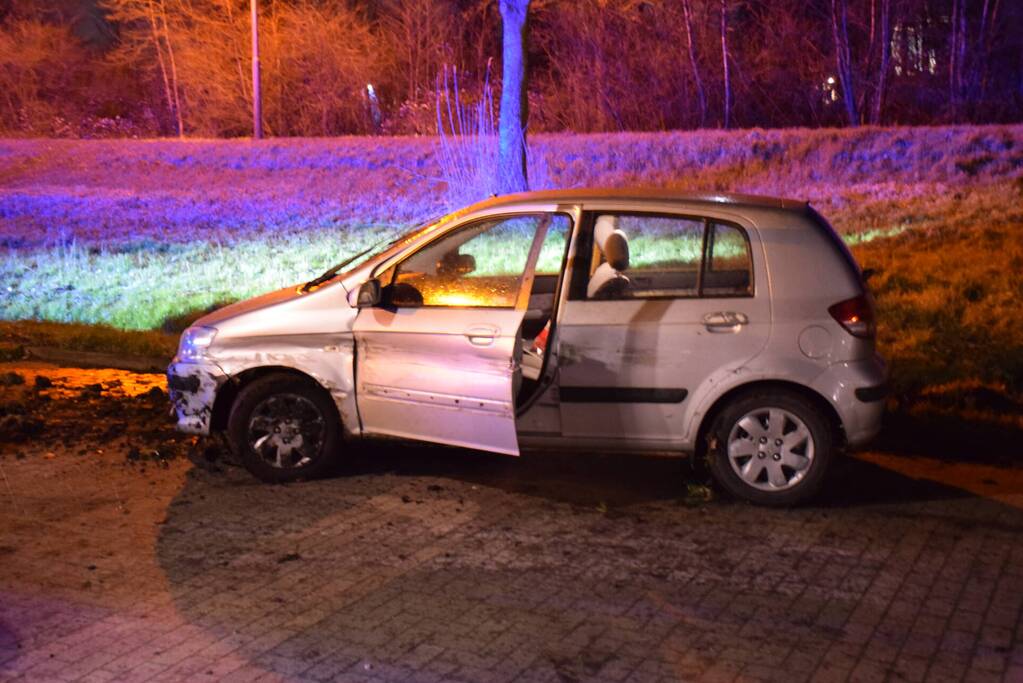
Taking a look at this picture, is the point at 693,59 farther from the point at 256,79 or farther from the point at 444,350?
the point at 444,350

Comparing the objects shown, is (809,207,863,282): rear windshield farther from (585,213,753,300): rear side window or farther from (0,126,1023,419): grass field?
(0,126,1023,419): grass field

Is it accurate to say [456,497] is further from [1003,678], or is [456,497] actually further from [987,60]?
[987,60]

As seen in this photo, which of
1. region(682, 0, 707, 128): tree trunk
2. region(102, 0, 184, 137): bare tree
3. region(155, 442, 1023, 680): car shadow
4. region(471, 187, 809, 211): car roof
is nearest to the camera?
region(155, 442, 1023, 680): car shadow

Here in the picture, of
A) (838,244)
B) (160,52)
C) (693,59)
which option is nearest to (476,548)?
(838,244)

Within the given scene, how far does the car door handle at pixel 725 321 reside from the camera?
6301 millimetres

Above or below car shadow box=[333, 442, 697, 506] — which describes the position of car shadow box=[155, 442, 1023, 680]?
below

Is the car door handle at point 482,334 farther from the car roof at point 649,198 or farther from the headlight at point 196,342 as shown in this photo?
the headlight at point 196,342

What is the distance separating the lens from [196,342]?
698 centimetres

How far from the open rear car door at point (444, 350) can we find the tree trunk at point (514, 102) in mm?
9970

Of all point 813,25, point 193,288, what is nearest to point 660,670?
point 193,288

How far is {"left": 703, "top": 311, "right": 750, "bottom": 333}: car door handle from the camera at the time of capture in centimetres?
630

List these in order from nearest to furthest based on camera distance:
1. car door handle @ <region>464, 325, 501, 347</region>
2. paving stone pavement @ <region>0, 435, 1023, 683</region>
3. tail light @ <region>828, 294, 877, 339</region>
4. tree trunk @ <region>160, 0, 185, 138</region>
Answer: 1. paving stone pavement @ <region>0, 435, 1023, 683</region>
2. tail light @ <region>828, 294, 877, 339</region>
3. car door handle @ <region>464, 325, 501, 347</region>
4. tree trunk @ <region>160, 0, 185, 138</region>

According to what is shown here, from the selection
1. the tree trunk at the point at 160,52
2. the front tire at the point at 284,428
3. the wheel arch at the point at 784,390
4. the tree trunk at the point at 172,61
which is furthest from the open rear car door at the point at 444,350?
the tree trunk at the point at 160,52

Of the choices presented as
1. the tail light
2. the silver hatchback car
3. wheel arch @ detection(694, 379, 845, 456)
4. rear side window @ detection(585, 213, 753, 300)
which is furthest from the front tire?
the tail light
